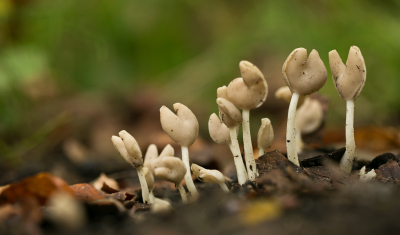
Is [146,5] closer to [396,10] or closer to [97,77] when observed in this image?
[97,77]

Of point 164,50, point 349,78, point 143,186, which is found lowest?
point 143,186

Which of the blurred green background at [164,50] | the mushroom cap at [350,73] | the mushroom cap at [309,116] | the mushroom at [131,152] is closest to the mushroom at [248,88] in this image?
the mushroom cap at [350,73]

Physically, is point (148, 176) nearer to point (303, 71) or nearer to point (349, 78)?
point (303, 71)

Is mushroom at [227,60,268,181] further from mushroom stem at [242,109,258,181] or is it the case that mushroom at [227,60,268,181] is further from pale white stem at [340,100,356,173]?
pale white stem at [340,100,356,173]

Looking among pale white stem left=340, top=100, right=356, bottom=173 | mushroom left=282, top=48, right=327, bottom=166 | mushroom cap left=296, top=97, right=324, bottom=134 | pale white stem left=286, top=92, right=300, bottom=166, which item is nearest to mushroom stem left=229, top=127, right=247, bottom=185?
pale white stem left=286, top=92, right=300, bottom=166

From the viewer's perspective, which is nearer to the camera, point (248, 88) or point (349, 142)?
point (248, 88)

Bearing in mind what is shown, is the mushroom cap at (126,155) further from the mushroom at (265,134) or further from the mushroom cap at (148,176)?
the mushroom at (265,134)

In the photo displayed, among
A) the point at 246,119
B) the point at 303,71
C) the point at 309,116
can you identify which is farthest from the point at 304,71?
the point at 309,116
